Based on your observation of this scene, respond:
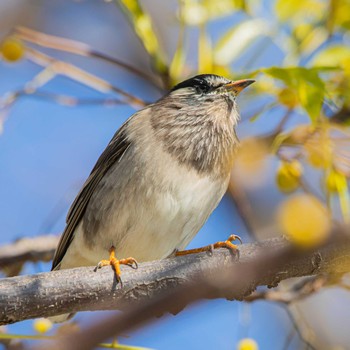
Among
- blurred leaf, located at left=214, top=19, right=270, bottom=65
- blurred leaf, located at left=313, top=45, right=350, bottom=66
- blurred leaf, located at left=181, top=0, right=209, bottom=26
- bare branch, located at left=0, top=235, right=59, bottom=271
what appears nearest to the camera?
blurred leaf, located at left=313, top=45, right=350, bottom=66

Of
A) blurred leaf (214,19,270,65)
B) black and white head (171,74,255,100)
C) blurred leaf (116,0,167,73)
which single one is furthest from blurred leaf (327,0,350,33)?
blurred leaf (116,0,167,73)

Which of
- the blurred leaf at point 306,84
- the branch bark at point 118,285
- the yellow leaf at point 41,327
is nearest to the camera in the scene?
the branch bark at point 118,285

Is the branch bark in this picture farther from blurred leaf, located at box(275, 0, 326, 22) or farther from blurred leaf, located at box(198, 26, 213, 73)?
blurred leaf, located at box(275, 0, 326, 22)

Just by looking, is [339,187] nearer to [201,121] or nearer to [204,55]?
[204,55]

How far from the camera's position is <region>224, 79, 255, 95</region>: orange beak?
293cm

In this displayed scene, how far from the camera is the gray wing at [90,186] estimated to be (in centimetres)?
321

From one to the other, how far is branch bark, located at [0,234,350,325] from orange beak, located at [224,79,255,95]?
1023mm

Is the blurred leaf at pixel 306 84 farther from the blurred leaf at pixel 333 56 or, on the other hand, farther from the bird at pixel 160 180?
the bird at pixel 160 180

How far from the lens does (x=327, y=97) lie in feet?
7.92

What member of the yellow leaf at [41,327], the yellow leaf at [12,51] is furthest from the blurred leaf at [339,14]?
the yellow leaf at [41,327]

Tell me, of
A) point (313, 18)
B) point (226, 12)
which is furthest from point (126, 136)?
point (313, 18)

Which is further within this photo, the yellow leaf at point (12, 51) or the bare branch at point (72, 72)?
the bare branch at point (72, 72)

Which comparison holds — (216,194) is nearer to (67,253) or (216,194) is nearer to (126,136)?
(126,136)

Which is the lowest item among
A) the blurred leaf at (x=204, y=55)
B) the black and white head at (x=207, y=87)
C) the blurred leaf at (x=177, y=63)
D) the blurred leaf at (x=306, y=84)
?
the blurred leaf at (x=306, y=84)
